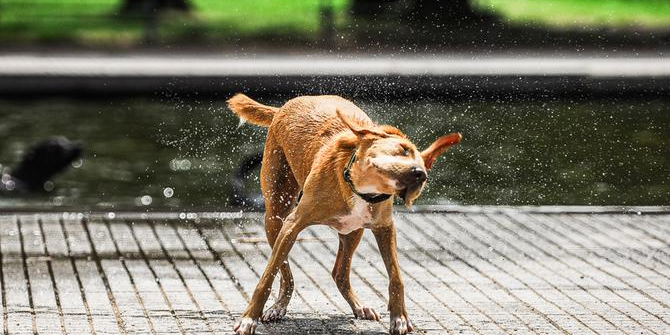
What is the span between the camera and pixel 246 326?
247 inches

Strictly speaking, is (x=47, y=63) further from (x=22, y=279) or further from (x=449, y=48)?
(x=22, y=279)

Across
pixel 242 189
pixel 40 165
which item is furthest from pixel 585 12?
pixel 242 189

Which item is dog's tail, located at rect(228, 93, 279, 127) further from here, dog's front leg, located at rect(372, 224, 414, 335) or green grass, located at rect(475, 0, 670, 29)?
green grass, located at rect(475, 0, 670, 29)

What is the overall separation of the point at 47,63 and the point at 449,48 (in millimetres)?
8050

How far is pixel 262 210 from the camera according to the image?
10.0 m

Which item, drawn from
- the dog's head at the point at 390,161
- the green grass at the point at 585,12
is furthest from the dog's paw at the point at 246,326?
the green grass at the point at 585,12

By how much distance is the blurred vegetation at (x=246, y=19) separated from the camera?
2592cm

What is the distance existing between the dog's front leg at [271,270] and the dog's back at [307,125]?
12.4 inches

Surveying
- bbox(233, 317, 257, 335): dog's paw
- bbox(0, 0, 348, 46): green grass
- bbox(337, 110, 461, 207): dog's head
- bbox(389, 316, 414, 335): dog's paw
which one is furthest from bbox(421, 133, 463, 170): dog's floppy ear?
bbox(0, 0, 348, 46): green grass

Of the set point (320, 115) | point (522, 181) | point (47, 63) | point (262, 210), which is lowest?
point (47, 63)

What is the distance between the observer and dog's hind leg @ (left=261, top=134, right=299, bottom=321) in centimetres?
672

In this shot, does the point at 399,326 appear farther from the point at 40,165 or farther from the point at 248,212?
the point at 40,165

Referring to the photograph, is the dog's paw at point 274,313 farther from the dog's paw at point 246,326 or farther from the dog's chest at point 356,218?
the dog's chest at point 356,218

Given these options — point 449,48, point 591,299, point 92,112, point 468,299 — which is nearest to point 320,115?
point 468,299
